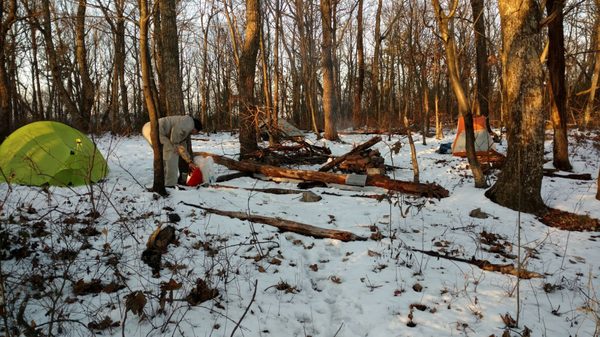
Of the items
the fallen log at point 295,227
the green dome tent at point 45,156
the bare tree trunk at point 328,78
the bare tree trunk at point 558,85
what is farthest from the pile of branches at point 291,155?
the bare tree trunk at point 558,85

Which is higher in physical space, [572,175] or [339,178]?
[339,178]

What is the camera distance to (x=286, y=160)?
32.6ft

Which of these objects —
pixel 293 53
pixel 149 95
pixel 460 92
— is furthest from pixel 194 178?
pixel 293 53

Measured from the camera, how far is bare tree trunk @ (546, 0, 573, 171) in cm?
815

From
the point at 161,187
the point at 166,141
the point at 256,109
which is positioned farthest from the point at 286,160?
the point at 161,187

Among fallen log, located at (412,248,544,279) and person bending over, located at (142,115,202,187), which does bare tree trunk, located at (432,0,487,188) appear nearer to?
fallen log, located at (412,248,544,279)

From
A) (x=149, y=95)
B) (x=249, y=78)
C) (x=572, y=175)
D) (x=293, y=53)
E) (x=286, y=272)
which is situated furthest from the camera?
(x=293, y=53)

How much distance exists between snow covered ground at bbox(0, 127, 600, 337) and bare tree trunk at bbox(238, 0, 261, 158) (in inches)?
144

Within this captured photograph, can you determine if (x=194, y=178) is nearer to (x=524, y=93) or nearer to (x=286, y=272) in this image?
(x=286, y=272)

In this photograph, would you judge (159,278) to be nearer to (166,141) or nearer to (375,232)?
(375,232)

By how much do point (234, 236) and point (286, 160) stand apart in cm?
534

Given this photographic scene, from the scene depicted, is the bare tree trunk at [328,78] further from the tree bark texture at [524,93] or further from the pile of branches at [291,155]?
the tree bark texture at [524,93]

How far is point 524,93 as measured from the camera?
18.8ft

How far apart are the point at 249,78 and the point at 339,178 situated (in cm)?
379
